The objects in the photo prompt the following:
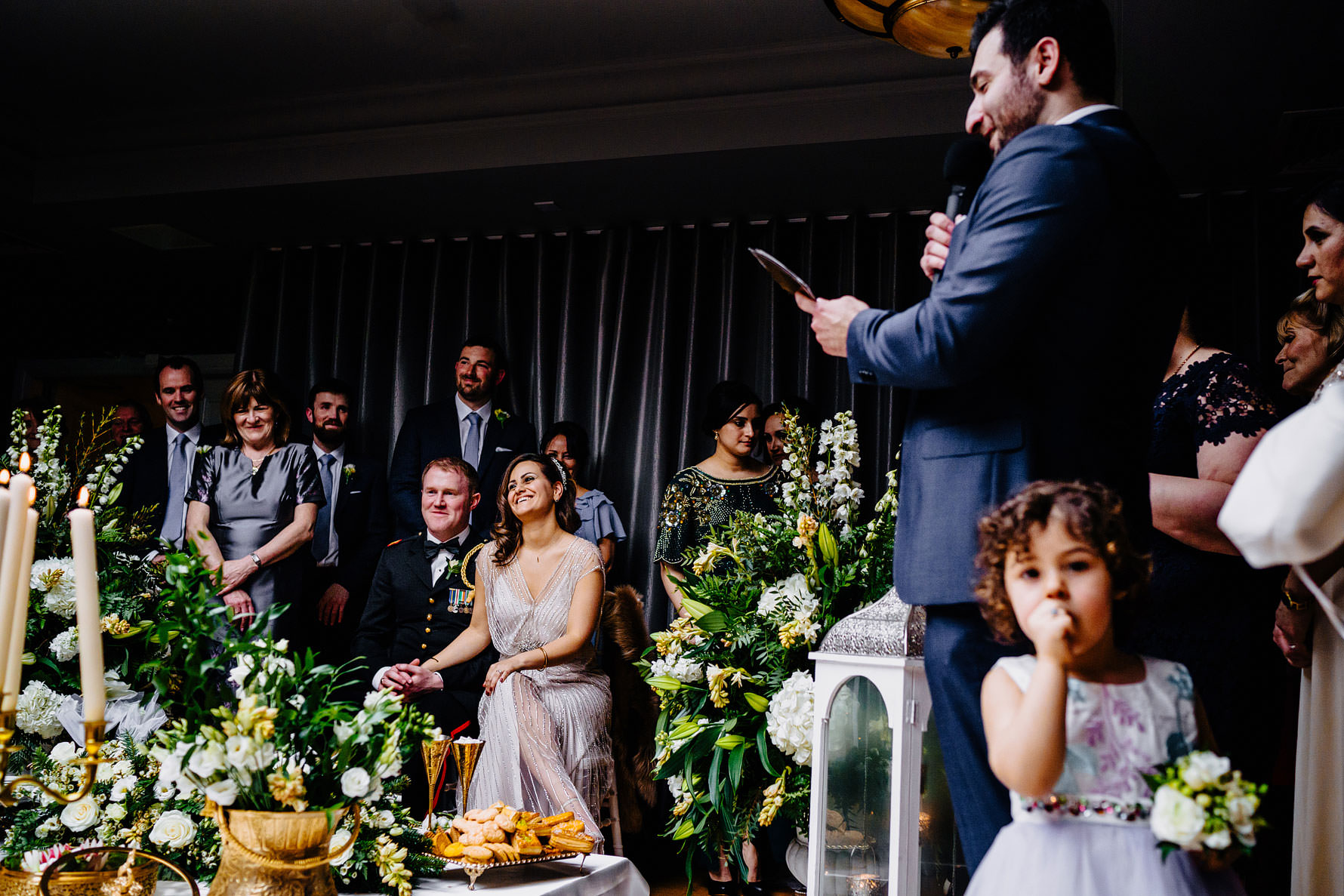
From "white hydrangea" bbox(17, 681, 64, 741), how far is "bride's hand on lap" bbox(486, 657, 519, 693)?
1.55 metres

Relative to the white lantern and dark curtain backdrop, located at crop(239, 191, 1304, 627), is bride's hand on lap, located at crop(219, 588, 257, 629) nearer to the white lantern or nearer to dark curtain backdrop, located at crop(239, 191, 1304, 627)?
dark curtain backdrop, located at crop(239, 191, 1304, 627)

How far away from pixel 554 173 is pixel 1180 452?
3.73 metres

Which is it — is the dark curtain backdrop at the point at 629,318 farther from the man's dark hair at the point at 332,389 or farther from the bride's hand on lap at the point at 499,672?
the bride's hand on lap at the point at 499,672

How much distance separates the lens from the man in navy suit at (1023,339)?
1.19 m

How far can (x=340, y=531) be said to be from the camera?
16.7 ft

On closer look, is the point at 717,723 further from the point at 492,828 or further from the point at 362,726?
the point at 362,726

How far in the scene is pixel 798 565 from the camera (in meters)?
2.92

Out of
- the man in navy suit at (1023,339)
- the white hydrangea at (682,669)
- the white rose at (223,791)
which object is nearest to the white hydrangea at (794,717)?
the white hydrangea at (682,669)

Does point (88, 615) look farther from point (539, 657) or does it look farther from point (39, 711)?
point (539, 657)

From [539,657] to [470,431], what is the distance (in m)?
2.14

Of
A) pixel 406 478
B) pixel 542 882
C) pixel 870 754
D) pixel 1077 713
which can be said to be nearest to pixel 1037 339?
pixel 1077 713

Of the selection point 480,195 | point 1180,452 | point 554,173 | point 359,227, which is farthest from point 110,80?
point 1180,452

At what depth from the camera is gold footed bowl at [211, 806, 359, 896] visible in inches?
46.8

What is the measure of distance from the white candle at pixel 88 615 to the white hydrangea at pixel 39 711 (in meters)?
1.12
